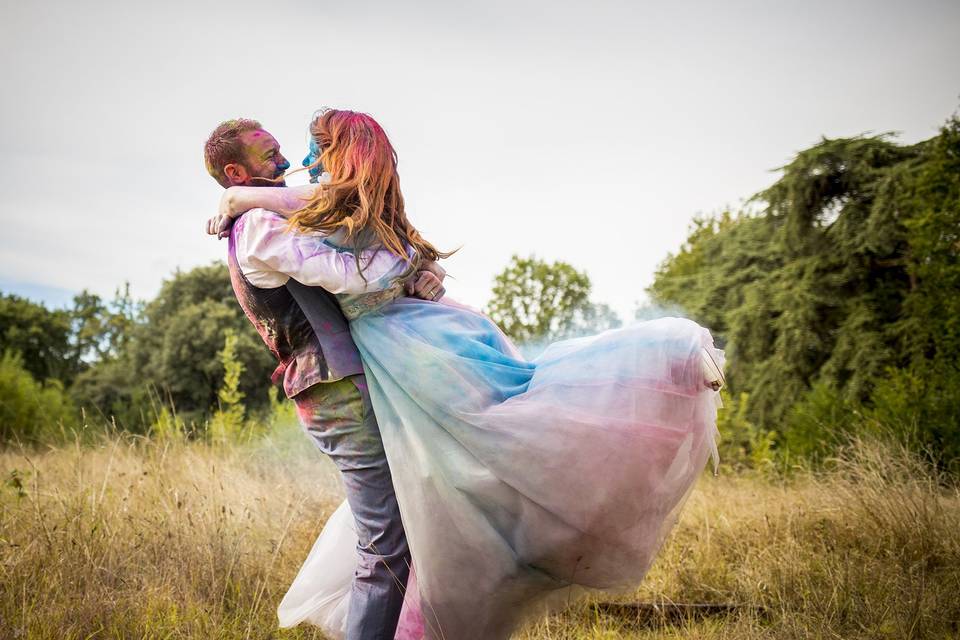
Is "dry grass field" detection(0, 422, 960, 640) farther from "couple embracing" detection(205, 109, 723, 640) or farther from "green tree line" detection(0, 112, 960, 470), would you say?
"green tree line" detection(0, 112, 960, 470)

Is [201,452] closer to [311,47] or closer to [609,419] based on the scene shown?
[311,47]

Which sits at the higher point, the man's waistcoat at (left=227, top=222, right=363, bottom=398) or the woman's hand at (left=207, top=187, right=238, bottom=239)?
the woman's hand at (left=207, top=187, right=238, bottom=239)

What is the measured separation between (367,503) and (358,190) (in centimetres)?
103

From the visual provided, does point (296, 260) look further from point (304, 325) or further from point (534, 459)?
point (534, 459)

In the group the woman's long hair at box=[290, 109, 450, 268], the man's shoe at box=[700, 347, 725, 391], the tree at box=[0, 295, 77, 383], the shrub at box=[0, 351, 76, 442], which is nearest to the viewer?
the man's shoe at box=[700, 347, 725, 391]

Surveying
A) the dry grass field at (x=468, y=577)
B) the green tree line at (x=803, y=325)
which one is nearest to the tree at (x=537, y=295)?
the green tree line at (x=803, y=325)

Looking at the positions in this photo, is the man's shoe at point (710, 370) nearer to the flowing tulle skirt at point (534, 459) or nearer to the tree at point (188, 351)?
the flowing tulle skirt at point (534, 459)

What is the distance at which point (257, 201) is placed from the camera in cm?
225

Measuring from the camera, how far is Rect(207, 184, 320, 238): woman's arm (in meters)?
2.25

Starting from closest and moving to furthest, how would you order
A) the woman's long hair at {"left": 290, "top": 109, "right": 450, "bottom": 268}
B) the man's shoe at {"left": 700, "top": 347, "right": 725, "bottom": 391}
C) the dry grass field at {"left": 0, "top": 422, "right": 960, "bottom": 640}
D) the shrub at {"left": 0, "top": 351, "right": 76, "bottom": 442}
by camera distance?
the man's shoe at {"left": 700, "top": 347, "right": 725, "bottom": 391} → the woman's long hair at {"left": 290, "top": 109, "right": 450, "bottom": 268} → the dry grass field at {"left": 0, "top": 422, "right": 960, "bottom": 640} → the shrub at {"left": 0, "top": 351, "right": 76, "bottom": 442}

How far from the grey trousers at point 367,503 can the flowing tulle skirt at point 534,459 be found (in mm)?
99

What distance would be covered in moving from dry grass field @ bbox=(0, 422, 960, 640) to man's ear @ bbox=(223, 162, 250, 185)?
1.56 meters

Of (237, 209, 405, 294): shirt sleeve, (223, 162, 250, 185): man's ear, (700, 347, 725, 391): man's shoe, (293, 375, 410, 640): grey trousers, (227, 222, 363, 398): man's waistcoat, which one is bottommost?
(293, 375, 410, 640): grey trousers

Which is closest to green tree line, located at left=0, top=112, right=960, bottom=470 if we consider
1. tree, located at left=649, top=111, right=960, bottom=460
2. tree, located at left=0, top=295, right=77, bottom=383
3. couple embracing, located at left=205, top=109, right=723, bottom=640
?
tree, located at left=649, top=111, right=960, bottom=460
